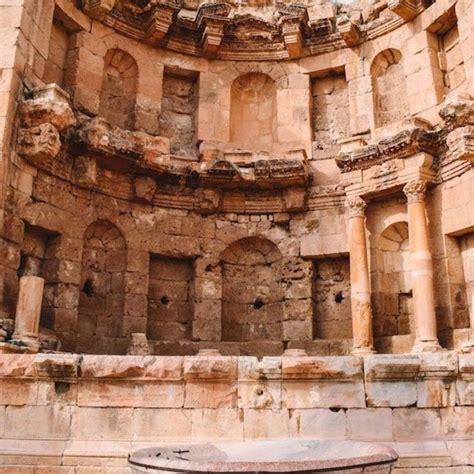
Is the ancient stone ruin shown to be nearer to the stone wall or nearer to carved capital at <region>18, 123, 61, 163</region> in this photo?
carved capital at <region>18, 123, 61, 163</region>

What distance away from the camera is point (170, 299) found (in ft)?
43.4

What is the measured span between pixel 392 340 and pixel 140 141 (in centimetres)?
687

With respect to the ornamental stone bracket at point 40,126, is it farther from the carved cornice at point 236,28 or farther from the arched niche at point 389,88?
the arched niche at point 389,88

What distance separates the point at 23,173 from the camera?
10742 millimetres

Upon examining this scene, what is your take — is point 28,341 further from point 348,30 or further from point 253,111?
point 348,30


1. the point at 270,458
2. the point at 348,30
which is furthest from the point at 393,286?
the point at 270,458

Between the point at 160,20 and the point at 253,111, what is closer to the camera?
the point at 160,20

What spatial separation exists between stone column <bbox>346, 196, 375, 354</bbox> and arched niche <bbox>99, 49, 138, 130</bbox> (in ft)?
18.4

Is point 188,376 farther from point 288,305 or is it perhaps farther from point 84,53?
point 84,53

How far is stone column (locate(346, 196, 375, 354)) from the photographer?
11.4 m

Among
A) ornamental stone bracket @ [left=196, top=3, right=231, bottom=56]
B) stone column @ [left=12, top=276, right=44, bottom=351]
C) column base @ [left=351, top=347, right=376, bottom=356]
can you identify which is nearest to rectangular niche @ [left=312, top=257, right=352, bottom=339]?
column base @ [left=351, top=347, right=376, bottom=356]

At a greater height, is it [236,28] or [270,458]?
[236,28]

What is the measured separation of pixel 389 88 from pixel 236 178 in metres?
4.37

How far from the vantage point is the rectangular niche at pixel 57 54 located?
12492 millimetres
